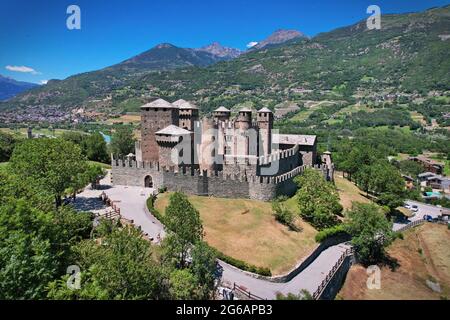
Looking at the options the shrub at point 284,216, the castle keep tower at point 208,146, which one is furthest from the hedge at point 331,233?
the castle keep tower at point 208,146

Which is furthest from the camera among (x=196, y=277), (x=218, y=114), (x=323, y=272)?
(x=218, y=114)

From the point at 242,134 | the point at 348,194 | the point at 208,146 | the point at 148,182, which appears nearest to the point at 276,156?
the point at 242,134

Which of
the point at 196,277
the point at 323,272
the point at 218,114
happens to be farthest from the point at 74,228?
the point at 218,114

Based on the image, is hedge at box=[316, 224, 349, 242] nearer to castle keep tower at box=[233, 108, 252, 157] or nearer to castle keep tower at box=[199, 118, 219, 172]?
castle keep tower at box=[199, 118, 219, 172]

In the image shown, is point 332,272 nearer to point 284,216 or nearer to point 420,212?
point 284,216

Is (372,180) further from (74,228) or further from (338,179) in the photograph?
(74,228)

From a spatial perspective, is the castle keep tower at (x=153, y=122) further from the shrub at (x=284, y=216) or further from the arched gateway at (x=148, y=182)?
the shrub at (x=284, y=216)

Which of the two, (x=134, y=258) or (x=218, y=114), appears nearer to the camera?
(x=134, y=258)
